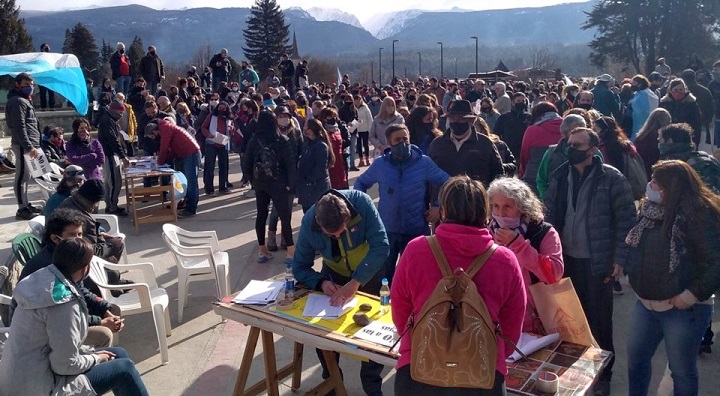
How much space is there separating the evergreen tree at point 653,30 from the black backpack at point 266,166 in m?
34.5

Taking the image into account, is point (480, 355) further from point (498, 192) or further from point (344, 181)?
point (344, 181)

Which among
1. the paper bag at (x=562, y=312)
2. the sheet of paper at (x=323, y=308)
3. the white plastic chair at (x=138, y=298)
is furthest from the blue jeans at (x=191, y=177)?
the paper bag at (x=562, y=312)

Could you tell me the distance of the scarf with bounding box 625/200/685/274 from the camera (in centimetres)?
335

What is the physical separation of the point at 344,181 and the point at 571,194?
14.3 feet

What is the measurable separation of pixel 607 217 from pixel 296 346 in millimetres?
2294

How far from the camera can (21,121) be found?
27.4 feet

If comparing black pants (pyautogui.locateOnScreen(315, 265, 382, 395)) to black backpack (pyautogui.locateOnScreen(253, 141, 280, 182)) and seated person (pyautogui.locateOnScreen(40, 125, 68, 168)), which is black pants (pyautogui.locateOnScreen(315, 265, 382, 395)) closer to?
black backpack (pyautogui.locateOnScreen(253, 141, 280, 182))

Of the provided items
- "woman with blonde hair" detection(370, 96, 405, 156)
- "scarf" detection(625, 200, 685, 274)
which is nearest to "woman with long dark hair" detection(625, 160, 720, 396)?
"scarf" detection(625, 200, 685, 274)

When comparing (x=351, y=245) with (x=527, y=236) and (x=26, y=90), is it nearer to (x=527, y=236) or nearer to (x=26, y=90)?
(x=527, y=236)

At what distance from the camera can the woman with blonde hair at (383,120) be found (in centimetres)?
924

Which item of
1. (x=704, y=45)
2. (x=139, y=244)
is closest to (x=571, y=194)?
(x=139, y=244)

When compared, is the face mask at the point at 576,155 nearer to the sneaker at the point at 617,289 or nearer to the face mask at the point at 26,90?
the sneaker at the point at 617,289

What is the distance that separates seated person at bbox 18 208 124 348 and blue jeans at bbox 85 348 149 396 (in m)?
0.19

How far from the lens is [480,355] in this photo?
94.2 inches
